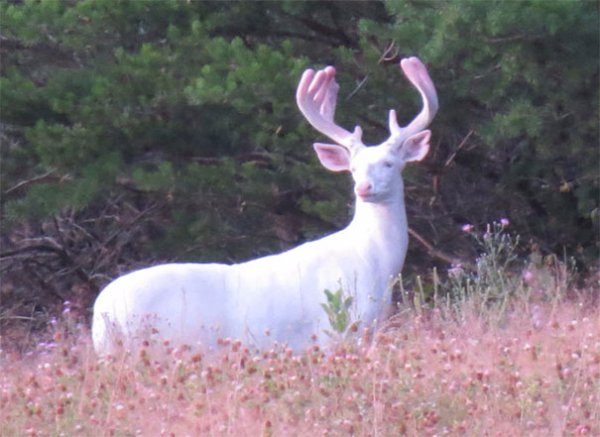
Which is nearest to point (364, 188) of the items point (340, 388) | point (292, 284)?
point (292, 284)

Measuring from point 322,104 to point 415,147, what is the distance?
778mm

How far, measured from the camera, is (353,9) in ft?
40.7

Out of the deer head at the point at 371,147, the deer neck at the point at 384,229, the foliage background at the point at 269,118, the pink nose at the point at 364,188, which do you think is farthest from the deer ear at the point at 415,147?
the foliage background at the point at 269,118

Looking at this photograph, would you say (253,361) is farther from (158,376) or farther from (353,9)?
(353,9)

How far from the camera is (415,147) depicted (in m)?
9.01

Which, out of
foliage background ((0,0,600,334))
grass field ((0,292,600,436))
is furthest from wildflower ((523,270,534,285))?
grass field ((0,292,600,436))

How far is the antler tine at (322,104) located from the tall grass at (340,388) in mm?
2089

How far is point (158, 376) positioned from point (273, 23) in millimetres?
6235

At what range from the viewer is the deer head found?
344 inches

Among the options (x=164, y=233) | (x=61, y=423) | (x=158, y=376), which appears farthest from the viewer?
(x=164, y=233)

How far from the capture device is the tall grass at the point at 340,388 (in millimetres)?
5766

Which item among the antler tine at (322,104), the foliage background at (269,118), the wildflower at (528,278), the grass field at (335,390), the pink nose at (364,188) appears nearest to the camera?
the grass field at (335,390)

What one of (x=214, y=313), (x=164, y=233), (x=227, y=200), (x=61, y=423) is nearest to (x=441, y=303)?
(x=214, y=313)

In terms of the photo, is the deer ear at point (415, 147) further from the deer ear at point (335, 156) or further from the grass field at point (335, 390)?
the grass field at point (335, 390)
